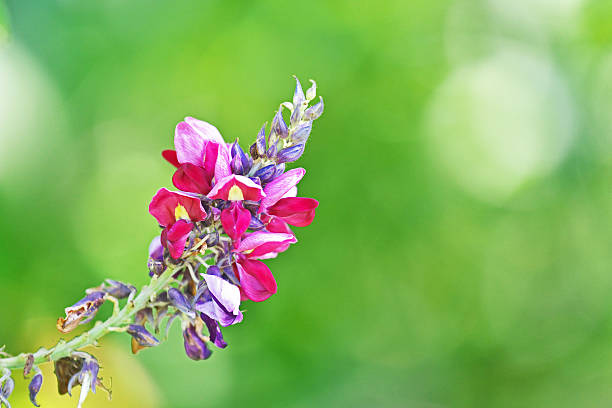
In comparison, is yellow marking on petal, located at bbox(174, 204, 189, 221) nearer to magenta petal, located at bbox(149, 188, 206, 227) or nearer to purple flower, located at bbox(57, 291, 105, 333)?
magenta petal, located at bbox(149, 188, 206, 227)

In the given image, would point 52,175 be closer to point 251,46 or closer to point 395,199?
point 251,46

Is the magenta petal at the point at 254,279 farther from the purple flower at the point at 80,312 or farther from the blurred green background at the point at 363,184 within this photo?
the blurred green background at the point at 363,184

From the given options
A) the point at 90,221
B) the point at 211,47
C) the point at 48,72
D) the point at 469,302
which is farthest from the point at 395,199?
the point at 48,72

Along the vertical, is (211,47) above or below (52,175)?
above

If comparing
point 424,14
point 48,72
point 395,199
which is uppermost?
point 424,14

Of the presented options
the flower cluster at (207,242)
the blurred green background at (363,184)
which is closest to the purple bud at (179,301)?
Answer: the flower cluster at (207,242)

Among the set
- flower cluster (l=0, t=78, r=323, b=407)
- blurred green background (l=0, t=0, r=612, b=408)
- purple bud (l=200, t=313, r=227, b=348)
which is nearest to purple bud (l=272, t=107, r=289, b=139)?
flower cluster (l=0, t=78, r=323, b=407)

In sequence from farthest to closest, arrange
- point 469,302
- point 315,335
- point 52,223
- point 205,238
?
point 469,302
point 315,335
point 52,223
point 205,238
